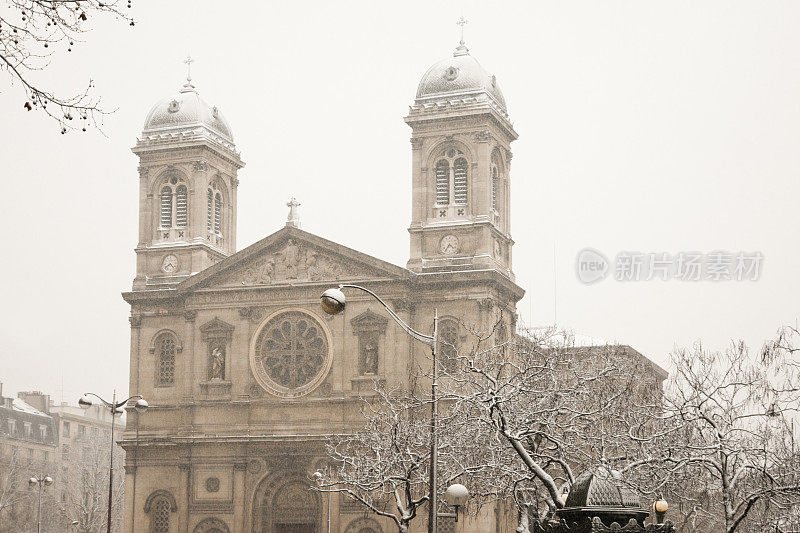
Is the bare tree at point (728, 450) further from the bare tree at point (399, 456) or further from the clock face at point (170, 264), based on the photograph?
the clock face at point (170, 264)

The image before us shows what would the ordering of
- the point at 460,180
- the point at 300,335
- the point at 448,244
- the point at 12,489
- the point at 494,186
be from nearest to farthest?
the point at 448,244, the point at 460,180, the point at 300,335, the point at 494,186, the point at 12,489

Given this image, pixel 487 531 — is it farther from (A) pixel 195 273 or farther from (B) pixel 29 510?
(B) pixel 29 510

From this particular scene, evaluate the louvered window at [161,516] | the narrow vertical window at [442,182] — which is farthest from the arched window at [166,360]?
the narrow vertical window at [442,182]

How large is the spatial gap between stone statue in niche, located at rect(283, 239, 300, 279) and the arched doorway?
9.01 m

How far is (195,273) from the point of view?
66.8 m

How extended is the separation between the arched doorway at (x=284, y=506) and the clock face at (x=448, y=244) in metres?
11.8

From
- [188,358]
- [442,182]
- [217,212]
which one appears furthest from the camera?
[217,212]

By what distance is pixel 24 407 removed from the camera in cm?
11106

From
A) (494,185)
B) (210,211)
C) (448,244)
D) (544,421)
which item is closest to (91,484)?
(210,211)

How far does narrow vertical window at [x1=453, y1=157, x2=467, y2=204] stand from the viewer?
62562mm

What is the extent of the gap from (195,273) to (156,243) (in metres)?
2.95

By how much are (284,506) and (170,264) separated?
13.2 m

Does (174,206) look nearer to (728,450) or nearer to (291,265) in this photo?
(291,265)

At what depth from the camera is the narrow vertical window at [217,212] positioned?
69.8 meters
